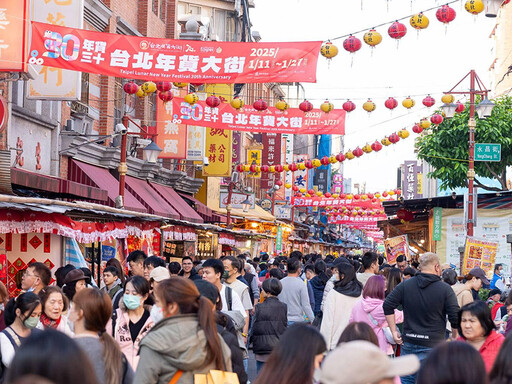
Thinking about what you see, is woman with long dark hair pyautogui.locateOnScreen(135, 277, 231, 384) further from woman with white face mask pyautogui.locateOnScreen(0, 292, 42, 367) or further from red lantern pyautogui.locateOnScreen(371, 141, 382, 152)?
red lantern pyautogui.locateOnScreen(371, 141, 382, 152)

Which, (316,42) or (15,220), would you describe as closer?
(15,220)

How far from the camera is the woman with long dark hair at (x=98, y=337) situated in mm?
5758

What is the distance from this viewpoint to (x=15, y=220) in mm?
13469

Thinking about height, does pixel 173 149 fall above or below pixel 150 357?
above

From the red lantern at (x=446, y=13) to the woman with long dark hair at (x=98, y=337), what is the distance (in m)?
11.1

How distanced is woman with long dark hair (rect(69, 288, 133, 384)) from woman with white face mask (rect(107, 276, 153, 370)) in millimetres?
1898

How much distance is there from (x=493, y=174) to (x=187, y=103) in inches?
847

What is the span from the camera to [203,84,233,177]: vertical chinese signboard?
122ft

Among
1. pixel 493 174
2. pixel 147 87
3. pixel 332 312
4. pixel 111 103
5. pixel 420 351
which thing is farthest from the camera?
pixel 493 174

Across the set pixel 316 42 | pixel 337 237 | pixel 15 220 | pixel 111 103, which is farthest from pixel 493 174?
pixel 337 237

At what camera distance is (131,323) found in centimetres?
820

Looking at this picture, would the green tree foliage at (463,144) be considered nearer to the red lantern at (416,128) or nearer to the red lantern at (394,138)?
the red lantern at (394,138)

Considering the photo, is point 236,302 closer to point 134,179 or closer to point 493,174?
point 134,179

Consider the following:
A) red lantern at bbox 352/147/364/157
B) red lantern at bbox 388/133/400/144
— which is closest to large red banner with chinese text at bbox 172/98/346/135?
red lantern at bbox 388/133/400/144
